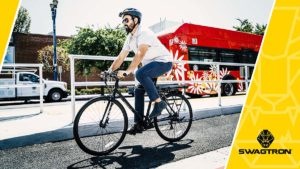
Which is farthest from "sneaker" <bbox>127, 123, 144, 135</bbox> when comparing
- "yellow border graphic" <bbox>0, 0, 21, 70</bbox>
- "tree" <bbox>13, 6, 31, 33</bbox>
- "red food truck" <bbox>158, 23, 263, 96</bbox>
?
"tree" <bbox>13, 6, 31, 33</bbox>

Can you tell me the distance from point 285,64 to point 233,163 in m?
1.58

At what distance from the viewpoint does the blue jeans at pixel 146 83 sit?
415 centimetres

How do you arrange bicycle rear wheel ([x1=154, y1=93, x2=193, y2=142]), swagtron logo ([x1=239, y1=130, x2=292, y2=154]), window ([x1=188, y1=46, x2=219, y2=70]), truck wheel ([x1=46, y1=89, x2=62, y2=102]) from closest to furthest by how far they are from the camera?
swagtron logo ([x1=239, y1=130, x2=292, y2=154]) → bicycle rear wheel ([x1=154, y1=93, x2=193, y2=142]) → window ([x1=188, y1=46, x2=219, y2=70]) → truck wheel ([x1=46, y1=89, x2=62, y2=102])

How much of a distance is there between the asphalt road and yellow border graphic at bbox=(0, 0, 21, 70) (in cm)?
152

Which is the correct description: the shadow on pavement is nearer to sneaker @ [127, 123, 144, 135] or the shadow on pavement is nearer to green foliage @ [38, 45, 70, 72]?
sneaker @ [127, 123, 144, 135]

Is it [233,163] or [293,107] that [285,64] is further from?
[233,163]

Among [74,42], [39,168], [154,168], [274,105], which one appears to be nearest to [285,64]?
[274,105]

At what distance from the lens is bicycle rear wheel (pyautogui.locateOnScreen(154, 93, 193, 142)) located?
182 inches

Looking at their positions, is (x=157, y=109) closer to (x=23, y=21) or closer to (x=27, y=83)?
(x=27, y=83)

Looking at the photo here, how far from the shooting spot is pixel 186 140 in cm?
471

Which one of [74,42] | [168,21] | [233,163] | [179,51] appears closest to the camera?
[233,163]

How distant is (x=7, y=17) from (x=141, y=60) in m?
1.93

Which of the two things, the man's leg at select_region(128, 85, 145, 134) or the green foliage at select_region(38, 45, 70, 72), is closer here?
the man's leg at select_region(128, 85, 145, 134)

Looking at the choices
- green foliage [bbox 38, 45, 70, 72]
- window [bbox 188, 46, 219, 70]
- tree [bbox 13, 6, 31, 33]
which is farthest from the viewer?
tree [bbox 13, 6, 31, 33]
